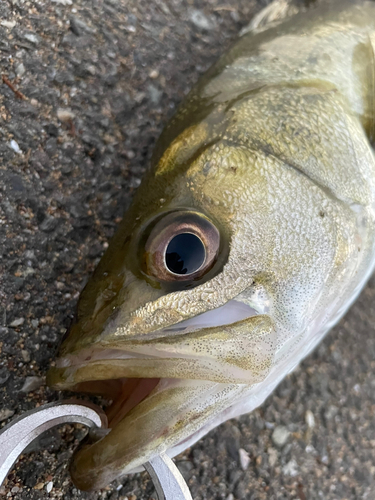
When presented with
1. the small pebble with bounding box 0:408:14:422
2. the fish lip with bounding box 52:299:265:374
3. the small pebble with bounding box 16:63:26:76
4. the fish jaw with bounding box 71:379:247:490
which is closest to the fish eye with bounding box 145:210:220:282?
the fish lip with bounding box 52:299:265:374

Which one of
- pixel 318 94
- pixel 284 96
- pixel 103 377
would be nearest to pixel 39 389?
pixel 103 377

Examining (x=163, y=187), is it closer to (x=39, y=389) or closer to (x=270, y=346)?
(x=270, y=346)

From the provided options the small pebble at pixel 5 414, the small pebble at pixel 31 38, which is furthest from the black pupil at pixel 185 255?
the small pebble at pixel 31 38

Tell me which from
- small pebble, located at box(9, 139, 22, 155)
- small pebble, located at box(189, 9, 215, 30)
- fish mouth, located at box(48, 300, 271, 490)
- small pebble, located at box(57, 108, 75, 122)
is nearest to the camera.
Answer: fish mouth, located at box(48, 300, 271, 490)

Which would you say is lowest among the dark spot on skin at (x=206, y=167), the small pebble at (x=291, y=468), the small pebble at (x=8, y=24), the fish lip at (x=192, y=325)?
the small pebble at (x=291, y=468)

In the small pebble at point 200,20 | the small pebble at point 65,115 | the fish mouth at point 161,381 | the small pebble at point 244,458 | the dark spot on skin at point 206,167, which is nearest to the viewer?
the fish mouth at point 161,381

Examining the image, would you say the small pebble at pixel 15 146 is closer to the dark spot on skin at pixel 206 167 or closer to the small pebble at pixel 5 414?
the dark spot on skin at pixel 206 167

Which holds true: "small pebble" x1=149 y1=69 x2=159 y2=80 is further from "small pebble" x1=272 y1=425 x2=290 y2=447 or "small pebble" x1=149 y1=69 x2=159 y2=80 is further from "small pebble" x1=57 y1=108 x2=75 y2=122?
"small pebble" x1=272 y1=425 x2=290 y2=447
